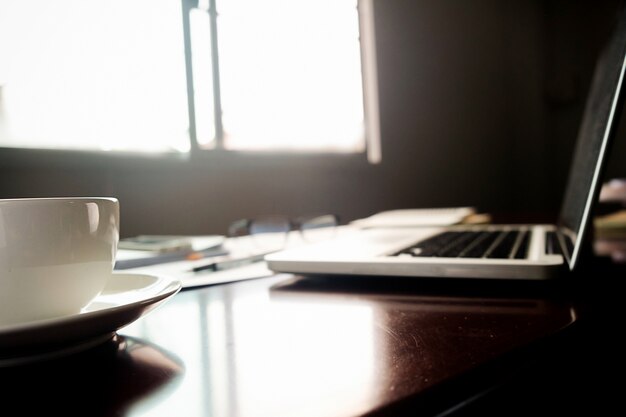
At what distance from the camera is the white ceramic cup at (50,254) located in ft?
0.86

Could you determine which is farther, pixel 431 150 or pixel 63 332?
pixel 431 150

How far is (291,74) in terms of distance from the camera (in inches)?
58.6

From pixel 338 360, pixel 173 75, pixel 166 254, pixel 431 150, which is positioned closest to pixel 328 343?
pixel 338 360

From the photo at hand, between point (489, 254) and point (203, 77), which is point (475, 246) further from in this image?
point (203, 77)

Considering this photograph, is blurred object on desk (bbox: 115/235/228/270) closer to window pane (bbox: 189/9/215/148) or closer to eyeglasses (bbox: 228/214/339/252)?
eyeglasses (bbox: 228/214/339/252)

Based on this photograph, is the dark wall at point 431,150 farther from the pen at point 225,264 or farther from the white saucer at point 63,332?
the white saucer at point 63,332

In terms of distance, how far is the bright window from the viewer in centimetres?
82

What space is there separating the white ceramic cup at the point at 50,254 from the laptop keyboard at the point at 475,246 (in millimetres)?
299

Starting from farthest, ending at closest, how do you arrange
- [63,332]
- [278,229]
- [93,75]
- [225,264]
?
[278,229] < [93,75] < [225,264] < [63,332]

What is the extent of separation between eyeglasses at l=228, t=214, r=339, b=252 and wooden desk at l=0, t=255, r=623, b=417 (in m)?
0.57

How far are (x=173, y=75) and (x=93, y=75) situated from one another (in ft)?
0.65

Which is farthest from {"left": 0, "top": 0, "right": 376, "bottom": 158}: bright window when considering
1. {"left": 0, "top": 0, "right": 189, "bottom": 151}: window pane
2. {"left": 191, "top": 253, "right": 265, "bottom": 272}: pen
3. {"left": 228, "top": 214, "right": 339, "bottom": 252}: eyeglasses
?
{"left": 191, "top": 253, "right": 265, "bottom": 272}: pen

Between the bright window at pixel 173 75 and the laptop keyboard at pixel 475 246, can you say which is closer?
the laptop keyboard at pixel 475 246

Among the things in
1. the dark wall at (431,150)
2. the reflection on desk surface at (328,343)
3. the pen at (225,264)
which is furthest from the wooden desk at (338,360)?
the dark wall at (431,150)
